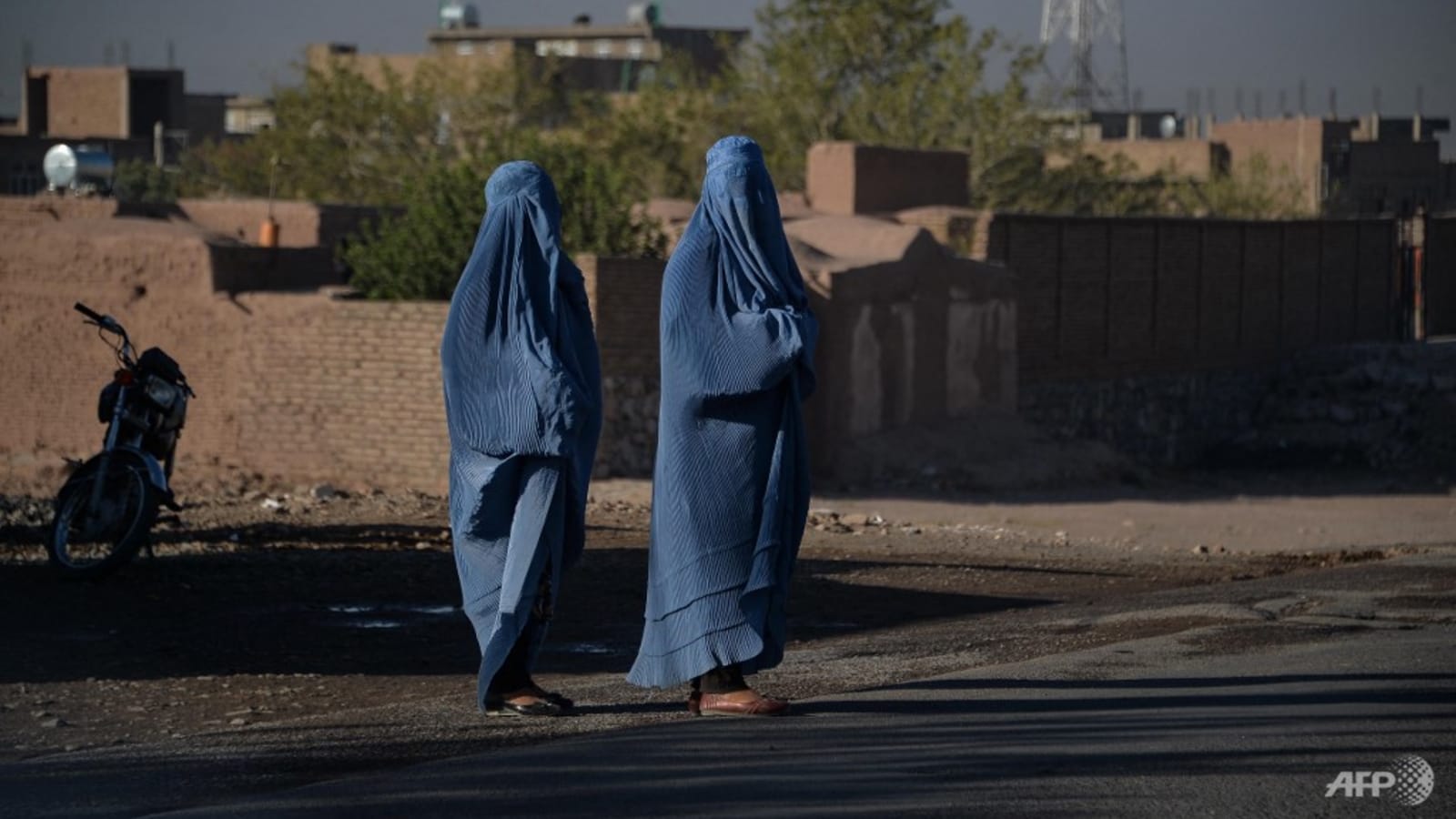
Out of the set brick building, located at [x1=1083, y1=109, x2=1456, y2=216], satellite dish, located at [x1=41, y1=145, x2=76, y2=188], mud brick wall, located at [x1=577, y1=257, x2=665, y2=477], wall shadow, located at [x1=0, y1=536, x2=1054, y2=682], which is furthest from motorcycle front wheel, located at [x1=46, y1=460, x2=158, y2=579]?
brick building, located at [x1=1083, y1=109, x2=1456, y2=216]

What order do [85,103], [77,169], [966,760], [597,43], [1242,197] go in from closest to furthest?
[966,760], [77,169], [1242,197], [85,103], [597,43]

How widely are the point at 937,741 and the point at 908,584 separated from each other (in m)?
5.49

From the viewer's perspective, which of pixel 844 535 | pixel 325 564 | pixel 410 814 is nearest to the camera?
pixel 410 814

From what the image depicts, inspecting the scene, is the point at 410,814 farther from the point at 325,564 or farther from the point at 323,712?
the point at 325,564

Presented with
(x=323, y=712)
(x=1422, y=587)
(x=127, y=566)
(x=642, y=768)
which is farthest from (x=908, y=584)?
(x=642, y=768)

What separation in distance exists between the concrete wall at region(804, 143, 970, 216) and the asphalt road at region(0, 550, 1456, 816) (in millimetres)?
18090

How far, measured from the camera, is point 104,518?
9.84 meters

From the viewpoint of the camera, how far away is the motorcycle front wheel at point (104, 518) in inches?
382

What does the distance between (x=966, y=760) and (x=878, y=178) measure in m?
20.5

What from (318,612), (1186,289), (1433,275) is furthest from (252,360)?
(1433,275)

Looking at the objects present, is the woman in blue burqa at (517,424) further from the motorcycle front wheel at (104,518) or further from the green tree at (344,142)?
the green tree at (344,142)

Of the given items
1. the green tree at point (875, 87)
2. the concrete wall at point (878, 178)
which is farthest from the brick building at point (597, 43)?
the concrete wall at point (878, 178)

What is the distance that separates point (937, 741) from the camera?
18.5 ft

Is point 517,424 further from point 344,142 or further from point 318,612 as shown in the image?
point 344,142
